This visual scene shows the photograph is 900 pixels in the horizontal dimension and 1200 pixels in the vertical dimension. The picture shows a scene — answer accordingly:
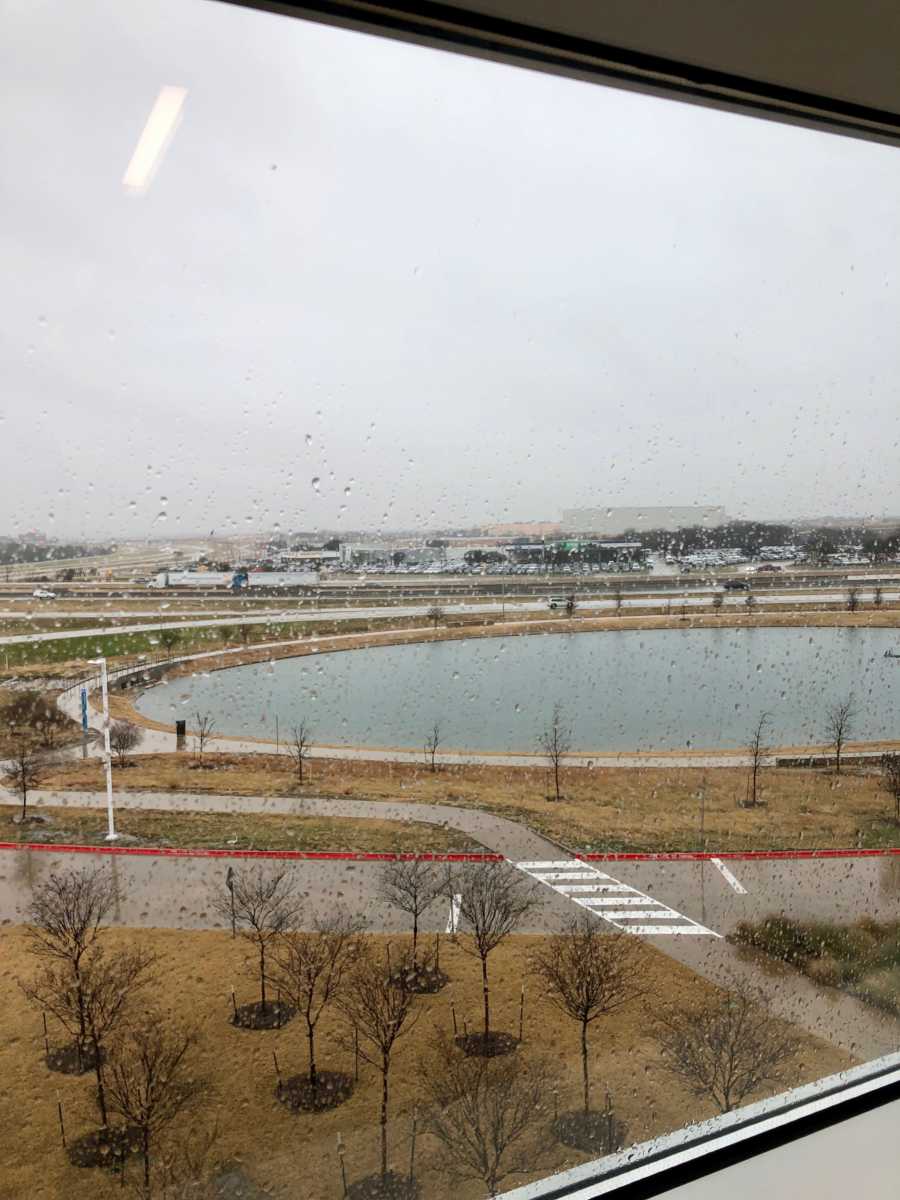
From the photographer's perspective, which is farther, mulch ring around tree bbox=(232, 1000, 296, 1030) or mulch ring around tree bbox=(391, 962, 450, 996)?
mulch ring around tree bbox=(391, 962, 450, 996)

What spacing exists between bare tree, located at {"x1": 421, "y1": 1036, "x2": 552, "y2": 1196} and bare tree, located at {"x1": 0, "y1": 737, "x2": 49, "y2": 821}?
732 millimetres

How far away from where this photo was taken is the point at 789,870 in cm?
163

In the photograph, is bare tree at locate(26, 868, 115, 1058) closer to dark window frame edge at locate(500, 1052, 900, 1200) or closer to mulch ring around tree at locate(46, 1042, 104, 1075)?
mulch ring around tree at locate(46, 1042, 104, 1075)

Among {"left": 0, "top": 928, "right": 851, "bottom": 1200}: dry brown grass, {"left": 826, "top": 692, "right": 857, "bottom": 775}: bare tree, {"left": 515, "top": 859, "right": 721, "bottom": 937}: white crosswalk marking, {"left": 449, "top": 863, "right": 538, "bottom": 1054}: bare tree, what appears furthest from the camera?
{"left": 826, "top": 692, "right": 857, "bottom": 775}: bare tree

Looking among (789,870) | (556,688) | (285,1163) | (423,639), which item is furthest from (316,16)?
(789,870)

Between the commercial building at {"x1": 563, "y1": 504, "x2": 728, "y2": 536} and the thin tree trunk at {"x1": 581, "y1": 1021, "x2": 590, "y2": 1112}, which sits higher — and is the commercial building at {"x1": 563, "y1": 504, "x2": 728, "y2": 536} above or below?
above

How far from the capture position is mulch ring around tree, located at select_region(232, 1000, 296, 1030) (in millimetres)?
1129

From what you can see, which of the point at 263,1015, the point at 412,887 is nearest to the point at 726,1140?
the point at 412,887

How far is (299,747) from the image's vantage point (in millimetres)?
1212

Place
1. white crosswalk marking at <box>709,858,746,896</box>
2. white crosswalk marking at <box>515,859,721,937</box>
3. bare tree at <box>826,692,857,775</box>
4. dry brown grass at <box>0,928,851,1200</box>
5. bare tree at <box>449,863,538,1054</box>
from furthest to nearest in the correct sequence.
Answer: bare tree at <box>826,692,857,775</box> < white crosswalk marking at <box>709,858,746,896</box> < white crosswalk marking at <box>515,859,721,937</box> < bare tree at <box>449,863,538,1054</box> < dry brown grass at <box>0,928,851,1200</box>

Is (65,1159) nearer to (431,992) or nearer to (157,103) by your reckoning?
(431,992)

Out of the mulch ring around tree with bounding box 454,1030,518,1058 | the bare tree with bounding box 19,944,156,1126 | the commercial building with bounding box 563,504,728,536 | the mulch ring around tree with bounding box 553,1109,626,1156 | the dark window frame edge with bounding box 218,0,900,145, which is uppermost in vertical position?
the dark window frame edge with bounding box 218,0,900,145

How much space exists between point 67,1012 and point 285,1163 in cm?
39

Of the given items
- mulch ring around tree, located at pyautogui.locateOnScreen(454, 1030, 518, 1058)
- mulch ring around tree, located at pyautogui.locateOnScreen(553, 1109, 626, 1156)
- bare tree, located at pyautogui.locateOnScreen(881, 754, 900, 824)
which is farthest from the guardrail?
bare tree, located at pyautogui.locateOnScreen(881, 754, 900, 824)
